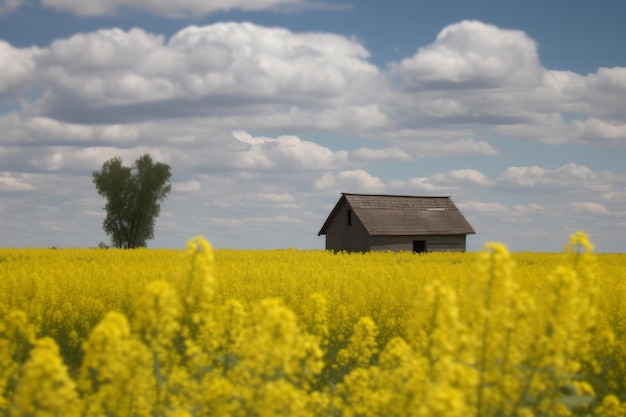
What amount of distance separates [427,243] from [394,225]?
129 inches

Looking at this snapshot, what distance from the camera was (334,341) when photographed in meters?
13.5

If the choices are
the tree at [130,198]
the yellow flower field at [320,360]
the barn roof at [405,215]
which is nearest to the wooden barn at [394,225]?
the barn roof at [405,215]

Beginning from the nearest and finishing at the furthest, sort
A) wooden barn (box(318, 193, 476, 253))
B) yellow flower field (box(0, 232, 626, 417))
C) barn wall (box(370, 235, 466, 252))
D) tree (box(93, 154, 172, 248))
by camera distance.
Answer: yellow flower field (box(0, 232, 626, 417)), barn wall (box(370, 235, 466, 252)), wooden barn (box(318, 193, 476, 253)), tree (box(93, 154, 172, 248))

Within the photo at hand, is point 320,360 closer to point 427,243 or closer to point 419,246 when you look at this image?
point 419,246

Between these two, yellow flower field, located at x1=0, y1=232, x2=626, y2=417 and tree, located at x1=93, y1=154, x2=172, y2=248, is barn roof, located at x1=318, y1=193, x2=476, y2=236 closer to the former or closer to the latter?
tree, located at x1=93, y1=154, x2=172, y2=248

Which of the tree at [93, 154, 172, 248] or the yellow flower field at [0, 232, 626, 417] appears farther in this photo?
the tree at [93, 154, 172, 248]

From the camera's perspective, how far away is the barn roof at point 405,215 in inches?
1651

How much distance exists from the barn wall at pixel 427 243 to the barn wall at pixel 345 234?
761mm

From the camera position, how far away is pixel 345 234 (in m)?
43.8

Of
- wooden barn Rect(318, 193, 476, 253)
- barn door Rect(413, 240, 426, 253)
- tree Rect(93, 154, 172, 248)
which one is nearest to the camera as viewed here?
wooden barn Rect(318, 193, 476, 253)

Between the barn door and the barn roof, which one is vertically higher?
the barn roof

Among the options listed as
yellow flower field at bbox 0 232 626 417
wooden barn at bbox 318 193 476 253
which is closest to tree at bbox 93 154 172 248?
wooden barn at bbox 318 193 476 253

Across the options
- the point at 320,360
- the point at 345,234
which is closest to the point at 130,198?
the point at 345,234

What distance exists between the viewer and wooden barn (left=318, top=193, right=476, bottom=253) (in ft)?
137
